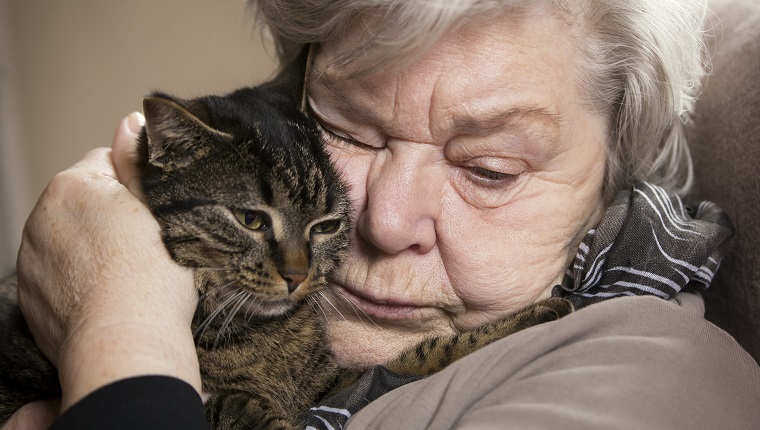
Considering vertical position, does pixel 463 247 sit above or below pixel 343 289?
above

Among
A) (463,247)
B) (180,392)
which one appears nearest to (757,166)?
(463,247)

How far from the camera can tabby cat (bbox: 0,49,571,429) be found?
1.18 metres

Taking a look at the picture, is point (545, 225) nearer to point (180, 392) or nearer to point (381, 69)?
point (381, 69)

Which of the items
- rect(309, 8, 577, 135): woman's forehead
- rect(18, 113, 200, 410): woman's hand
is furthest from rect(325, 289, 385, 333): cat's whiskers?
rect(309, 8, 577, 135): woman's forehead

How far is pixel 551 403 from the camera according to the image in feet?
2.88

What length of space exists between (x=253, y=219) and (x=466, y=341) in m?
0.47

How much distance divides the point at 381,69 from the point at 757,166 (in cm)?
78

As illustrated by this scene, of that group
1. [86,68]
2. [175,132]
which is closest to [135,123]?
[175,132]

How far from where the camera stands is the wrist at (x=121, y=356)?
945 millimetres

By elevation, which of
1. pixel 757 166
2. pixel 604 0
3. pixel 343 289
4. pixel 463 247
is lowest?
pixel 343 289

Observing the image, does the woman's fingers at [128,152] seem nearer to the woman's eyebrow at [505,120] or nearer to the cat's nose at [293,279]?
the cat's nose at [293,279]

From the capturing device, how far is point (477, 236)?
1.22m

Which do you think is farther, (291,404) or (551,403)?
(291,404)

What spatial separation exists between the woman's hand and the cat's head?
5 centimetres
